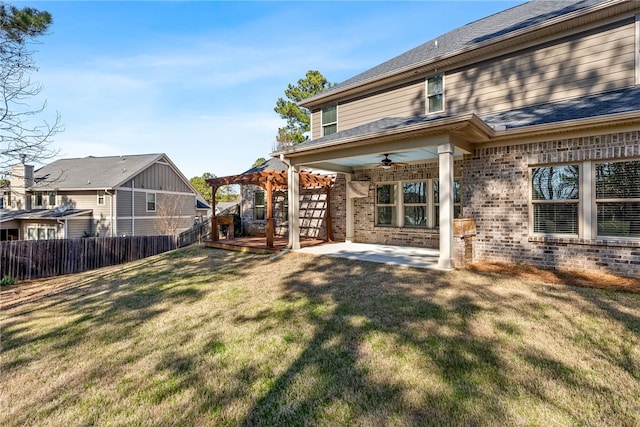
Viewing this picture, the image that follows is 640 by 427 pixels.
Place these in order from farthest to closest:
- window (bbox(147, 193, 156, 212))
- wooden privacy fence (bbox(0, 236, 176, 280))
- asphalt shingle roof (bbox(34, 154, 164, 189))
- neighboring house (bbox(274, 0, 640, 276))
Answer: window (bbox(147, 193, 156, 212))
asphalt shingle roof (bbox(34, 154, 164, 189))
wooden privacy fence (bbox(0, 236, 176, 280))
neighboring house (bbox(274, 0, 640, 276))

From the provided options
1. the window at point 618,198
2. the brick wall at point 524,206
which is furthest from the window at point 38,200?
the window at point 618,198

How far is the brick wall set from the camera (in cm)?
570

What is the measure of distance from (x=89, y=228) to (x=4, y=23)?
18176mm

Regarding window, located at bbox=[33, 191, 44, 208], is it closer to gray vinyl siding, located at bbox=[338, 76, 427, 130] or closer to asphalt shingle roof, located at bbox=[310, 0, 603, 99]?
asphalt shingle roof, located at bbox=[310, 0, 603, 99]

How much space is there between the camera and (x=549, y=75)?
7.60 m

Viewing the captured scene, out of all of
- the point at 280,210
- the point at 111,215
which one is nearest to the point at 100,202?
the point at 111,215

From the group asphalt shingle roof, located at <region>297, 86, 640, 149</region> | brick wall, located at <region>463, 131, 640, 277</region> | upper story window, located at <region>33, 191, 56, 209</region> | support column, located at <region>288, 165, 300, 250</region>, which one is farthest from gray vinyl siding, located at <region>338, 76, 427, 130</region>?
upper story window, located at <region>33, 191, 56, 209</region>

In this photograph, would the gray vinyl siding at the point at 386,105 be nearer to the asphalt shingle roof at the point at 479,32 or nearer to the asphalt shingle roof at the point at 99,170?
the asphalt shingle roof at the point at 479,32

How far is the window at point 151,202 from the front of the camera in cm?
2237

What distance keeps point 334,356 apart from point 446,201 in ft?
13.7

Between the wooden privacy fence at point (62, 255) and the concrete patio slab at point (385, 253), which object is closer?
the concrete patio slab at point (385, 253)

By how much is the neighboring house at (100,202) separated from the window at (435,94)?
19160mm

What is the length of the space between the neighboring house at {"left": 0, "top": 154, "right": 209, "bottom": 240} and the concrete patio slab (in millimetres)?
16751

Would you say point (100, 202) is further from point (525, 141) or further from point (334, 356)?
point (525, 141)
